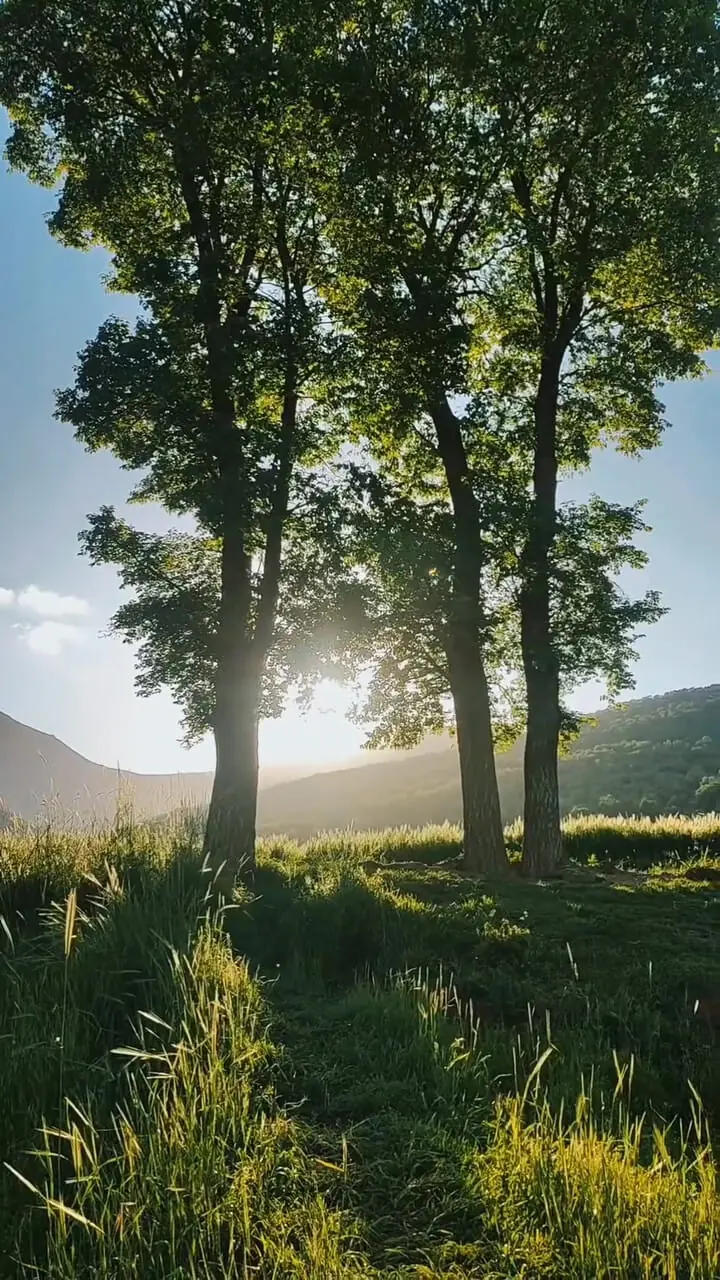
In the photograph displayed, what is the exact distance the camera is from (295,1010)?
5.59m

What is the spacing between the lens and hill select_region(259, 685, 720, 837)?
1982 inches

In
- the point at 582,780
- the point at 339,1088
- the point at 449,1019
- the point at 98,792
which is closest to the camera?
the point at 339,1088

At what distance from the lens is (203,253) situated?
15430 millimetres

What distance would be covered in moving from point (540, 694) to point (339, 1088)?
11570mm

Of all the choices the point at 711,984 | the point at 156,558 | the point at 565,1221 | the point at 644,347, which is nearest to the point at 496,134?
the point at 644,347

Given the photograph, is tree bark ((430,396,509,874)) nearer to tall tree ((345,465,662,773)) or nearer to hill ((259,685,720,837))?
tall tree ((345,465,662,773))

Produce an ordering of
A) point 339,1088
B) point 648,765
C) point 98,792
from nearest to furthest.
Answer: point 339,1088
point 98,792
point 648,765

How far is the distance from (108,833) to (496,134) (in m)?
12.7

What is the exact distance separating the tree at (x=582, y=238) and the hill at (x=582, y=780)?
86.6 ft

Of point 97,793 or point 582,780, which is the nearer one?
point 97,793

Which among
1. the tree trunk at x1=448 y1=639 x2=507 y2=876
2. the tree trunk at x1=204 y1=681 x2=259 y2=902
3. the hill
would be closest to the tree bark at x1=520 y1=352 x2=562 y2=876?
the tree trunk at x1=448 y1=639 x2=507 y2=876

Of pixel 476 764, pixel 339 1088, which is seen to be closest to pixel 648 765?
pixel 476 764

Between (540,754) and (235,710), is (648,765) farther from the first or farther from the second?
(235,710)

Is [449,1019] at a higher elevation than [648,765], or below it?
below
